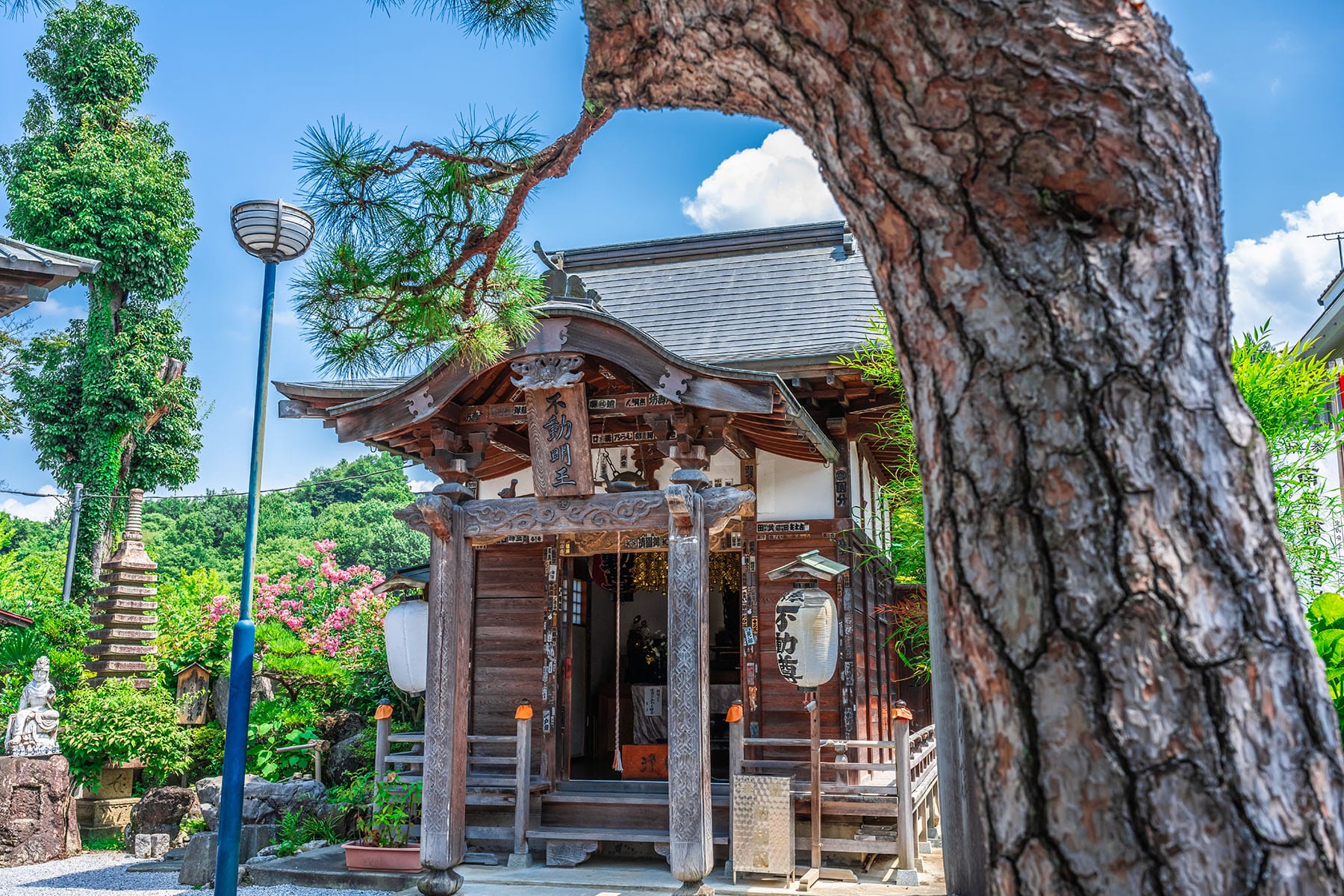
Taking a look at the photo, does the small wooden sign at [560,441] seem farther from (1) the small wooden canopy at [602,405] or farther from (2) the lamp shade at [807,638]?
(2) the lamp shade at [807,638]

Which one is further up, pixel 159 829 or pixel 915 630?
pixel 915 630

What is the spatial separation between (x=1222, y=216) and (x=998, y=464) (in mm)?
599

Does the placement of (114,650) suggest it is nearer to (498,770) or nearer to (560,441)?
(498,770)

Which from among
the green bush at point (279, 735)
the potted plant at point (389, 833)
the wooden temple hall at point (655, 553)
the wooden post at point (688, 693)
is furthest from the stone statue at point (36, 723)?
the wooden post at point (688, 693)

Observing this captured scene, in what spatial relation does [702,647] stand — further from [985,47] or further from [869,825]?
[985,47]

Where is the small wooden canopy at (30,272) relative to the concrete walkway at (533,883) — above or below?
above

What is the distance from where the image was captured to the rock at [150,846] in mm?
11250

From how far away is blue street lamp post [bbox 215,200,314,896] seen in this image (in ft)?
20.4

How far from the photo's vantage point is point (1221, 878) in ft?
4.42

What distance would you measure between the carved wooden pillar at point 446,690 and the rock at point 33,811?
611 cm

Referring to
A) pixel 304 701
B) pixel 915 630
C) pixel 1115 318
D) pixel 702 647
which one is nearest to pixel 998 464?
pixel 1115 318

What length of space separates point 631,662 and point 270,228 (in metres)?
7.88

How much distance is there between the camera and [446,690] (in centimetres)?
769

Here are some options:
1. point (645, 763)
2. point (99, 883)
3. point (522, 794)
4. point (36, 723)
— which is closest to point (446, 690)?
point (522, 794)
